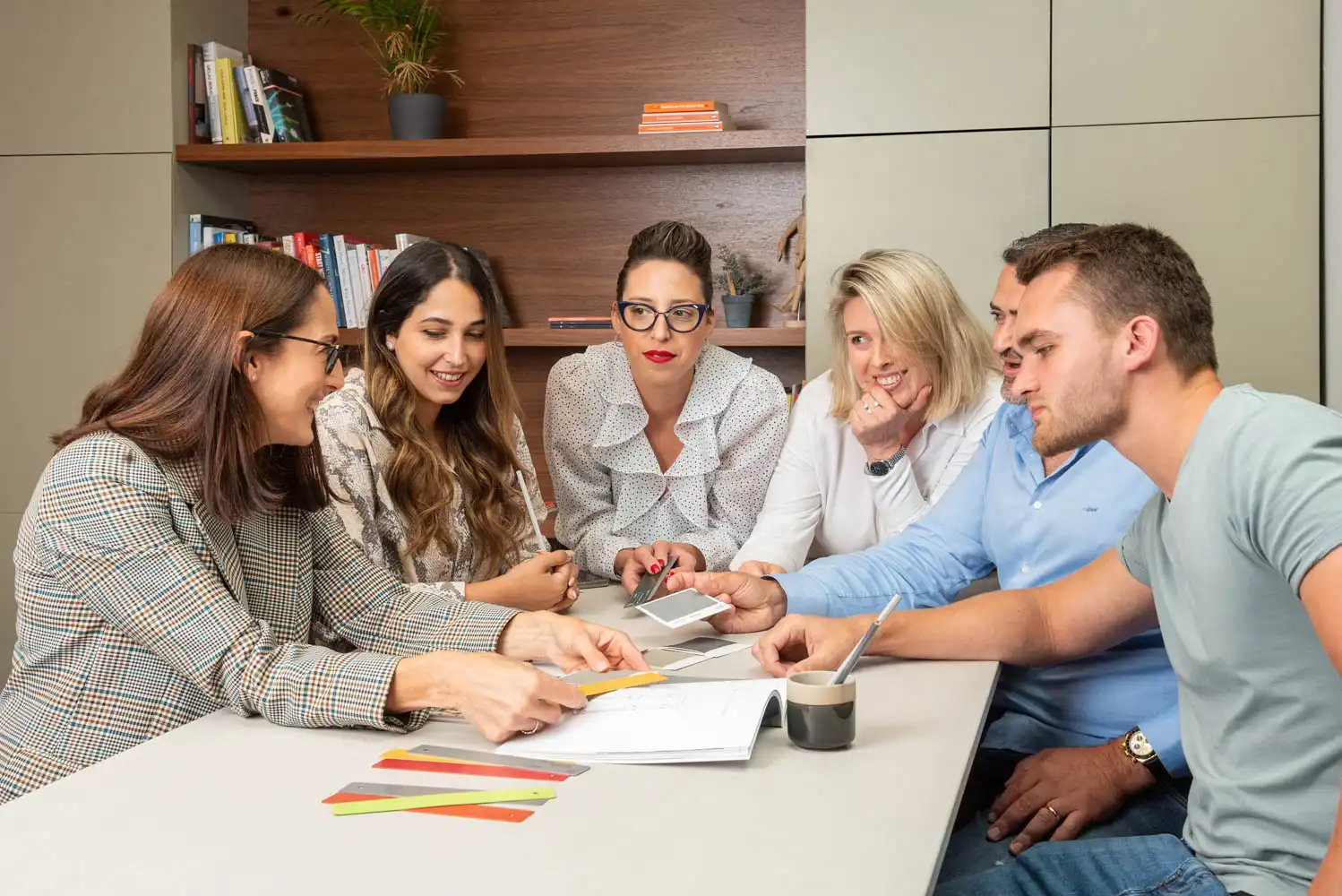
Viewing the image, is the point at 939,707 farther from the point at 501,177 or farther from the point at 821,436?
the point at 501,177

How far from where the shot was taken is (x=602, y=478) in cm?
279

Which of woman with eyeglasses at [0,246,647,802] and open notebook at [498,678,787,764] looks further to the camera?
woman with eyeglasses at [0,246,647,802]

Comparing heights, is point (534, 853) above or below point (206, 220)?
below

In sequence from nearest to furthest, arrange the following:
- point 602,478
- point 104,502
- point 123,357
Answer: point 104,502 → point 602,478 → point 123,357

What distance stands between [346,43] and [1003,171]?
224cm

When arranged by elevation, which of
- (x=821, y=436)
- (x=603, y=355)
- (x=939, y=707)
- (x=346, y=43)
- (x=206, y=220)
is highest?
(x=346, y=43)

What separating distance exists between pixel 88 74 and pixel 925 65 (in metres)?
2.52

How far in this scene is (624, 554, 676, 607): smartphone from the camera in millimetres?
2080

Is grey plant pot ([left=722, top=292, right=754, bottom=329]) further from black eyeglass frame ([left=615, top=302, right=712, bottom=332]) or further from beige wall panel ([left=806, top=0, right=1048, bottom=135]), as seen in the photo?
Answer: black eyeglass frame ([left=615, top=302, right=712, bottom=332])

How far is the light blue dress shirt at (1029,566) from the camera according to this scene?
1.79 meters

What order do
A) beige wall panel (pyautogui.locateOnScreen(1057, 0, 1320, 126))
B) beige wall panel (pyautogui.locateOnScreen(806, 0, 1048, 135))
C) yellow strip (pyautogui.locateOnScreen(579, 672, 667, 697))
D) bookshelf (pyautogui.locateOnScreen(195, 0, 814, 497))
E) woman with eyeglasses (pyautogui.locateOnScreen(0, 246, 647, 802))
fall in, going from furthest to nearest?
1. bookshelf (pyautogui.locateOnScreen(195, 0, 814, 497))
2. beige wall panel (pyautogui.locateOnScreen(806, 0, 1048, 135))
3. beige wall panel (pyautogui.locateOnScreen(1057, 0, 1320, 126))
4. yellow strip (pyautogui.locateOnScreen(579, 672, 667, 697))
5. woman with eyeglasses (pyautogui.locateOnScreen(0, 246, 647, 802))

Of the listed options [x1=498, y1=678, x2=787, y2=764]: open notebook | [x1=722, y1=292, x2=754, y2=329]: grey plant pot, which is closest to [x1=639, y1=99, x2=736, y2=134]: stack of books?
[x1=722, y1=292, x2=754, y2=329]: grey plant pot

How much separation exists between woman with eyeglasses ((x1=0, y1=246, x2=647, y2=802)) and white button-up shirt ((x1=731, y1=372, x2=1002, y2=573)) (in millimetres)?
1084

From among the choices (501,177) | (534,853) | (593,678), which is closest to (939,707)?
(593,678)
